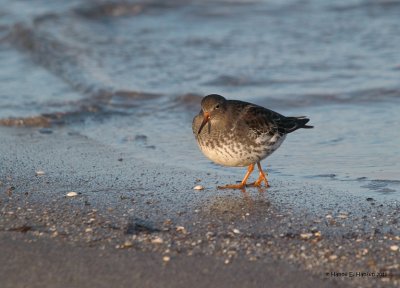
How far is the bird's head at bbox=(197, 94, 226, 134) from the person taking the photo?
267 inches

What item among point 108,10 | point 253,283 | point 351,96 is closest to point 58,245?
point 253,283

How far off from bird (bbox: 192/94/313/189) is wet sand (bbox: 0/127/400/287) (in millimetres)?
276

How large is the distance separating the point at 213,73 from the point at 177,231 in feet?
20.2

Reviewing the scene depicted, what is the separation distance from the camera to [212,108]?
681 centimetres

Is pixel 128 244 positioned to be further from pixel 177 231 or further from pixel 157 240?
pixel 177 231

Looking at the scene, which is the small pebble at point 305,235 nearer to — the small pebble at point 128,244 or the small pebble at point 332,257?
the small pebble at point 332,257

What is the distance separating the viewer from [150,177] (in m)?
7.00

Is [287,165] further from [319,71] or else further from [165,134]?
[319,71]

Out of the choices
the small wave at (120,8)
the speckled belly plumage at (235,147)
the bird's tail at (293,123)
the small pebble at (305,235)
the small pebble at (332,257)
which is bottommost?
the small pebble at (332,257)

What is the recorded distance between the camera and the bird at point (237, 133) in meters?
6.65

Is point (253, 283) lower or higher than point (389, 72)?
lower

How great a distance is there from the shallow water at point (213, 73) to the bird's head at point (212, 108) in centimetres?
79

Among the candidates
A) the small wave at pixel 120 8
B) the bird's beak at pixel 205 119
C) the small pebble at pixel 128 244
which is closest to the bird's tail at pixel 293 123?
the bird's beak at pixel 205 119

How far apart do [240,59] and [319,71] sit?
1.37 metres
